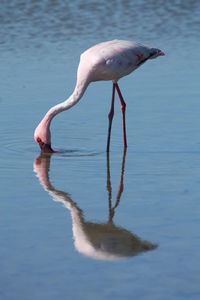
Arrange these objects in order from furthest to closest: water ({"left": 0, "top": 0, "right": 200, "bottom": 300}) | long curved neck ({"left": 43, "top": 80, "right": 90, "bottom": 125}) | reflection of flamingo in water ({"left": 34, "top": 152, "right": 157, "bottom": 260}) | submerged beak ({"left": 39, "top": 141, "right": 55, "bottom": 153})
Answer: long curved neck ({"left": 43, "top": 80, "right": 90, "bottom": 125}) → submerged beak ({"left": 39, "top": 141, "right": 55, "bottom": 153}) → reflection of flamingo in water ({"left": 34, "top": 152, "right": 157, "bottom": 260}) → water ({"left": 0, "top": 0, "right": 200, "bottom": 300})

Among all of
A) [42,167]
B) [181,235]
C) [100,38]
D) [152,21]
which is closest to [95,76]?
[42,167]

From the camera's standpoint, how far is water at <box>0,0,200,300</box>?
5281mm

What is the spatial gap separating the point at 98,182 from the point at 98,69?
1706mm

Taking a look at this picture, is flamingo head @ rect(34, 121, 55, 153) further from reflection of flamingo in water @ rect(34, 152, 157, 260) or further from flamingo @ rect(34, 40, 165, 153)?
reflection of flamingo in water @ rect(34, 152, 157, 260)

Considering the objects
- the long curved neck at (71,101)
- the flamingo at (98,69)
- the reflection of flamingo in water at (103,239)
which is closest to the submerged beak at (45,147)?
the flamingo at (98,69)

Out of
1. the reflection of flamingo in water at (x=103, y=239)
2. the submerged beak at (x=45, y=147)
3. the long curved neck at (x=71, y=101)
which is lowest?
the submerged beak at (x=45, y=147)

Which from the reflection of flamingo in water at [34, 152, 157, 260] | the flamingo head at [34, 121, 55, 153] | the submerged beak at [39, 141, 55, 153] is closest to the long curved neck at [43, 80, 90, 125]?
the flamingo head at [34, 121, 55, 153]

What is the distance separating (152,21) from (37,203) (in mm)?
9718

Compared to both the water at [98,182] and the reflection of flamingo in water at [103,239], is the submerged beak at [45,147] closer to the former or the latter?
the water at [98,182]

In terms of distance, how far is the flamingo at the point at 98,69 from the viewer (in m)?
8.66

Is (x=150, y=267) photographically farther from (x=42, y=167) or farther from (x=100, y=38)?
(x=100, y=38)

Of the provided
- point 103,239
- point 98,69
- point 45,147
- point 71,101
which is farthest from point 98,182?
point 98,69

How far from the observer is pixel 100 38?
14.5m

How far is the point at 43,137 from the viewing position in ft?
28.2
